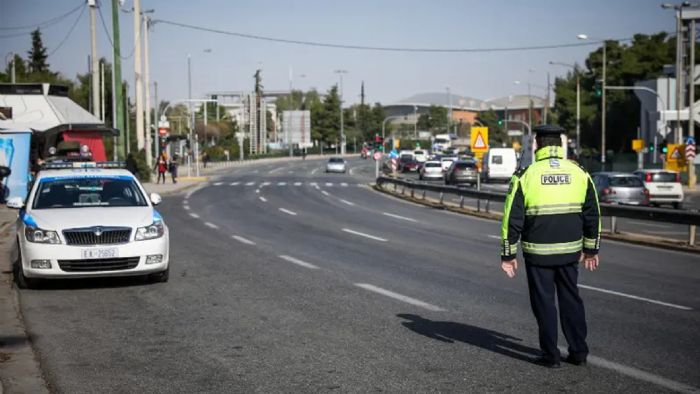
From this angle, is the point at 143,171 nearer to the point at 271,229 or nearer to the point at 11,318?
the point at 271,229

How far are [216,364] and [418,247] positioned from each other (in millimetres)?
11027

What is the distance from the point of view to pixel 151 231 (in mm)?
11938

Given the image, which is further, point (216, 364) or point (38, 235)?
point (38, 235)

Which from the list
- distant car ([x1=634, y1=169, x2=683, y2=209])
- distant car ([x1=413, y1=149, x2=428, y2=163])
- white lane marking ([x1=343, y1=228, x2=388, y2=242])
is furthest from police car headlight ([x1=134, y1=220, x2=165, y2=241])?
distant car ([x1=413, y1=149, x2=428, y2=163])

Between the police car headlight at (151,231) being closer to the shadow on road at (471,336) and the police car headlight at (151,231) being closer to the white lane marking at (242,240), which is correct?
the shadow on road at (471,336)

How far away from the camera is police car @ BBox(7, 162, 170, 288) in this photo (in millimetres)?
11391

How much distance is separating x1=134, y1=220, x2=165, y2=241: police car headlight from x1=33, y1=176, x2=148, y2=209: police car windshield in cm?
95

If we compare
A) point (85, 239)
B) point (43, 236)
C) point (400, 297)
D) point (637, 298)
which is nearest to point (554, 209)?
point (400, 297)

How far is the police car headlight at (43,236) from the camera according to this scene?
37.6ft

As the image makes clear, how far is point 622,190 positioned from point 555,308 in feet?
83.3

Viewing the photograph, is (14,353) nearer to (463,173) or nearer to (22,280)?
(22,280)

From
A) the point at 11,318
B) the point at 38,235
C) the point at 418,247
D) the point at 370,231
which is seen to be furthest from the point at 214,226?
the point at 11,318

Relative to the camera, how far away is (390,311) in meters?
9.78

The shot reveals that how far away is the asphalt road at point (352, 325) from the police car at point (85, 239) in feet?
1.08
